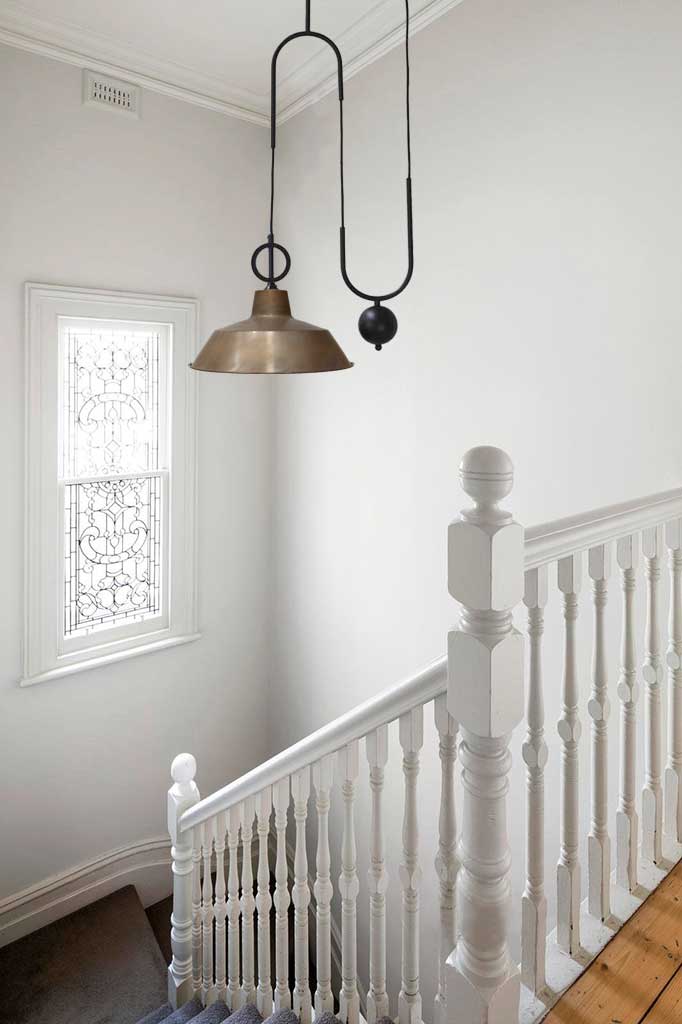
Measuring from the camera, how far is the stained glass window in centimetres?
304

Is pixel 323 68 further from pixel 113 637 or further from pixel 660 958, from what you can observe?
pixel 660 958

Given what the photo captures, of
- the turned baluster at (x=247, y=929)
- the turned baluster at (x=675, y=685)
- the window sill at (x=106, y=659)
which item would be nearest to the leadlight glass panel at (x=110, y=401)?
the window sill at (x=106, y=659)

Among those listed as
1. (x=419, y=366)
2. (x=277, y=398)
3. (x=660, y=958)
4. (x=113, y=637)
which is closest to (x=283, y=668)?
(x=113, y=637)

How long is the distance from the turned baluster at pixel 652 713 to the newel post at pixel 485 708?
22.7 inches

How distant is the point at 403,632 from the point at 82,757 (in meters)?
1.63

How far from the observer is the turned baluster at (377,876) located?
55.7 inches

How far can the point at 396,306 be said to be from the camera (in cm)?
280

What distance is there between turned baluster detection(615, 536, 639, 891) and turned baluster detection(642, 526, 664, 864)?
0.21 ft

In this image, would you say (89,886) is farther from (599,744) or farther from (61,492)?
(599,744)

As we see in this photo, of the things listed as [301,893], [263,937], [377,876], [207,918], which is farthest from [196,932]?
[377,876]

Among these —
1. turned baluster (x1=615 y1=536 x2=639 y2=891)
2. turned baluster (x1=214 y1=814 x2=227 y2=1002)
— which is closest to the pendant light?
turned baluster (x1=615 y1=536 x2=639 y2=891)

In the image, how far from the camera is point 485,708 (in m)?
0.91

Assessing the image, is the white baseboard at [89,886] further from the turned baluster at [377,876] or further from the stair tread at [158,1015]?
the turned baluster at [377,876]

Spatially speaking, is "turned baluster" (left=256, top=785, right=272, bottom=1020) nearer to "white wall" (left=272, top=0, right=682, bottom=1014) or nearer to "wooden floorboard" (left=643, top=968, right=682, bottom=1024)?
"white wall" (left=272, top=0, right=682, bottom=1014)
